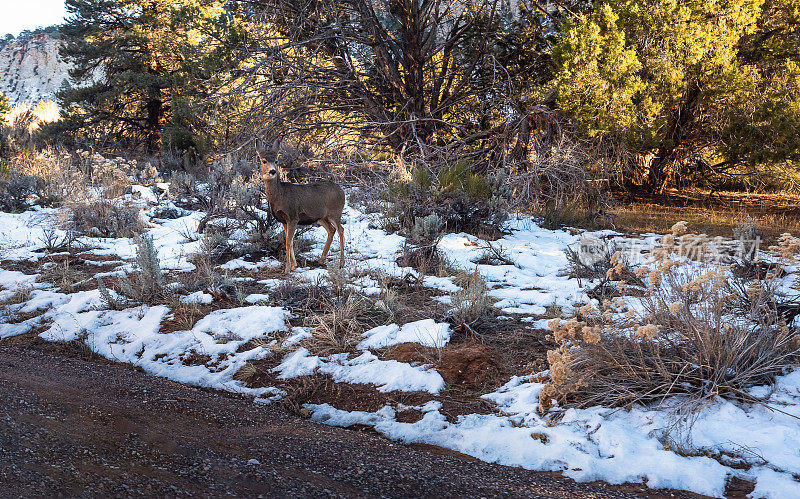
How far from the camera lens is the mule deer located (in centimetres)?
673

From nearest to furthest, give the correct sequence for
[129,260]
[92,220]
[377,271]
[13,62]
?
1. [377,271]
2. [129,260]
3. [92,220]
4. [13,62]

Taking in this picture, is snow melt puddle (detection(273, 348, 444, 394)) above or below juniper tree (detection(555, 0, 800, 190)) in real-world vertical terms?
below

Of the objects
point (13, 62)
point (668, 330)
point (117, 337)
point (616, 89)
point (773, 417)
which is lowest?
point (117, 337)

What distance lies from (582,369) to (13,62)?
2426 inches

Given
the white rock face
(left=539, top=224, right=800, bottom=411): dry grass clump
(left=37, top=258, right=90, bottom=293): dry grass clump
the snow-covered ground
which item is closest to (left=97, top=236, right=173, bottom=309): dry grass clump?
the snow-covered ground

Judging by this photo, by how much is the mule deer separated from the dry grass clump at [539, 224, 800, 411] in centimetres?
358

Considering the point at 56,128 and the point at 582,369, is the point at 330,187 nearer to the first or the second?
the point at 582,369

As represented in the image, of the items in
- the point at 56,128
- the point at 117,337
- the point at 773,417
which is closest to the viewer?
the point at 773,417

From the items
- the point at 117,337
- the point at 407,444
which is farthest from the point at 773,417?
the point at 117,337

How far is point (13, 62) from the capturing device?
5084 cm

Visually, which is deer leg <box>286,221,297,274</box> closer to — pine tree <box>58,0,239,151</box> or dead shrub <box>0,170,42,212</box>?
dead shrub <box>0,170,42,212</box>

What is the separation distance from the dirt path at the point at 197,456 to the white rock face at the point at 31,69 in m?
50.8

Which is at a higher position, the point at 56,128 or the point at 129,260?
the point at 56,128

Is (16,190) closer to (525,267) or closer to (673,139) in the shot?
(525,267)
